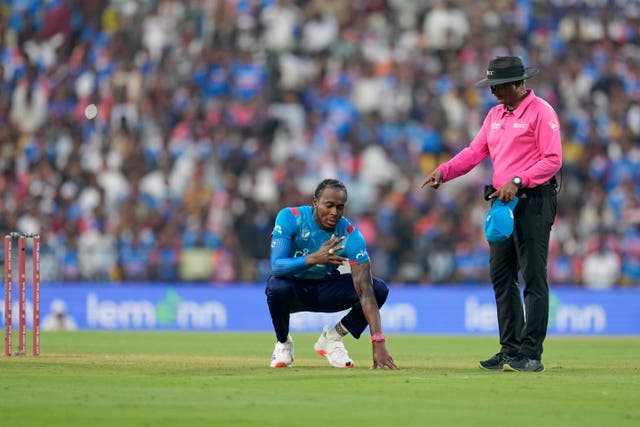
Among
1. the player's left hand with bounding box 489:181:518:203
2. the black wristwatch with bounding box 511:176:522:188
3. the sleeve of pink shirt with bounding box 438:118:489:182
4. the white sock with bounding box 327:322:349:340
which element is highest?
the sleeve of pink shirt with bounding box 438:118:489:182

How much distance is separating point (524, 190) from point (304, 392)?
3.02m

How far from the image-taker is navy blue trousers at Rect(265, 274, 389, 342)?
35.9 feet

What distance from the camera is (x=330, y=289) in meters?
11.2

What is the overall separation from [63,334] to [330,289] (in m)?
9.22

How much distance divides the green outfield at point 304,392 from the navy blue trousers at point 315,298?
1.57 feet

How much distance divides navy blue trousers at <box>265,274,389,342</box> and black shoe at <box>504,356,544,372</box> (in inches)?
47.3

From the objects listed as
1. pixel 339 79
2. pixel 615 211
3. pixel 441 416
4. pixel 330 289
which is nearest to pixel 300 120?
pixel 339 79

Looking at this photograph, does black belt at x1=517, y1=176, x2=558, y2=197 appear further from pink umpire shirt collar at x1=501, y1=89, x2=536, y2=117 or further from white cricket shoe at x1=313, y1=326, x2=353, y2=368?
white cricket shoe at x1=313, y1=326, x2=353, y2=368

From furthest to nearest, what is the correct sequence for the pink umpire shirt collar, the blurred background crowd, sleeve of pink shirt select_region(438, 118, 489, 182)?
1. the blurred background crowd
2. sleeve of pink shirt select_region(438, 118, 489, 182)
3. the pink umpire shirt collar

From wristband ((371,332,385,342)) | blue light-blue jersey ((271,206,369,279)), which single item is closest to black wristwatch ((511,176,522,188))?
blue light-blue jersey ((271,206,369,279))

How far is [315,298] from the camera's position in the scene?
36.8 ft

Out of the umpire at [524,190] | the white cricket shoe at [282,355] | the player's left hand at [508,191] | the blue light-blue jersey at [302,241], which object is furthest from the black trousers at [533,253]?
the white cricket shoe at [282,355]

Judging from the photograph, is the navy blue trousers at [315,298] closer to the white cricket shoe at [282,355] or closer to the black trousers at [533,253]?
the white cricket shoe at [282,355]

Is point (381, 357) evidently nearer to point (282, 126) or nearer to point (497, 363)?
point (497, 363)
